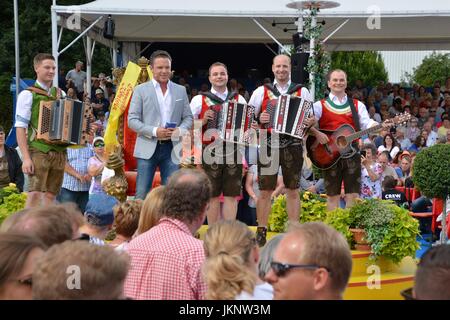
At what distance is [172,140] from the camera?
774cm

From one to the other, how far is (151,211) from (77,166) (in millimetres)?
4948

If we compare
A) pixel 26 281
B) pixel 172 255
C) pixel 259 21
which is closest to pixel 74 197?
pixel 172 255

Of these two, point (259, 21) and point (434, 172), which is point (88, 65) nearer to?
point (259, 21)

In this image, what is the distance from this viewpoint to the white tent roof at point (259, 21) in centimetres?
1658

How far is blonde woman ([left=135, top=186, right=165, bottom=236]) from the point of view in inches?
183

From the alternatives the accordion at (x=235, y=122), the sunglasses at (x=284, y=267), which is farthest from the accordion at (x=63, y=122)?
the sunglasses at (x=284, y=267)

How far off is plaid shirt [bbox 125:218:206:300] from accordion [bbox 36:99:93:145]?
3.66 m

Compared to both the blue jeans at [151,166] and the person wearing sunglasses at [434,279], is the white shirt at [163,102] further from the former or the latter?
the person wearing sunglasses at [434,279]

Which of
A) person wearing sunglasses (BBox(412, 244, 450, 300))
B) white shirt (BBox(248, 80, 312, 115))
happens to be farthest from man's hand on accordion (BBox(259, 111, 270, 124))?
person wearing sunglasses (BBox(412, 244, 450, 300))

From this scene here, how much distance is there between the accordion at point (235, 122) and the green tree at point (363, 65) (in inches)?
1663

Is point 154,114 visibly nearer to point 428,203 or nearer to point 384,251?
point 384,251

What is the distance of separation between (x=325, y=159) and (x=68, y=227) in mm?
4641

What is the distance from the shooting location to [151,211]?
4.70 metres
